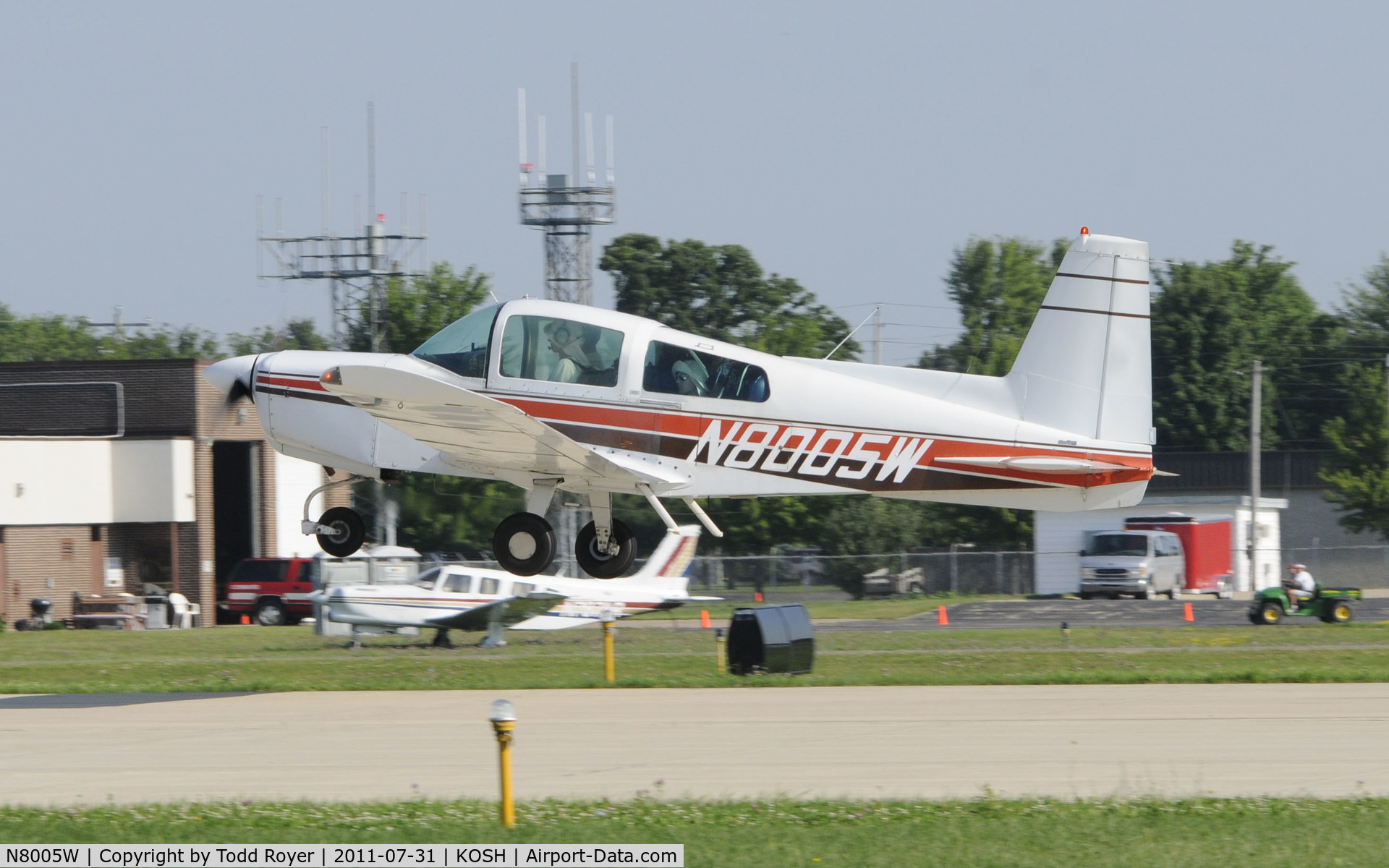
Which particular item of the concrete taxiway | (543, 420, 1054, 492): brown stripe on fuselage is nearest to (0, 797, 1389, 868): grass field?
the concrete taxiway

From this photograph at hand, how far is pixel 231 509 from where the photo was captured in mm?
50219

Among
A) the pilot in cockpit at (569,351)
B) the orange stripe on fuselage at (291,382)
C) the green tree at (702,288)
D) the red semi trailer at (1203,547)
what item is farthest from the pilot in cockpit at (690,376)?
the green tree at (702,288)

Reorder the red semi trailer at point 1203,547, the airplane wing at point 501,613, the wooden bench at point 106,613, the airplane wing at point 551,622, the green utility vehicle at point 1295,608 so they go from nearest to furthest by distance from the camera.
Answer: the airplane wing at point 501,613
the airplane wing at point 551,622
the green utility vehicle at point 1295,608
the wooden bench at point 106,613
the red semi trailer at point 1203,547

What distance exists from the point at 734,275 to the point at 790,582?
105 feet

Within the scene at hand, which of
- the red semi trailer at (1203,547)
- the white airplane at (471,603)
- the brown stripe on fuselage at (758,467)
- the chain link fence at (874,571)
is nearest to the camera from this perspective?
the brown stripe on fuselage at (758,467)

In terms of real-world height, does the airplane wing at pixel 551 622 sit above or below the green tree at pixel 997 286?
below

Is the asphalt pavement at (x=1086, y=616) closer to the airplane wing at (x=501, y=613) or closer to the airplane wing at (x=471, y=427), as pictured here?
the airplane wing at (x=501, y=613)

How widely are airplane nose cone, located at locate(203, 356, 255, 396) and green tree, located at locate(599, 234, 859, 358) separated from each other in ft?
191

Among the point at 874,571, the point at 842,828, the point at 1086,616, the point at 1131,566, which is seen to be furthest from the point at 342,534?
the point at 1131,566

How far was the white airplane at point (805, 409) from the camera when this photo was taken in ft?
45.0

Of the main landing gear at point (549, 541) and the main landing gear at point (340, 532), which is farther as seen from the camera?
the main landing gear at point (340, 532)

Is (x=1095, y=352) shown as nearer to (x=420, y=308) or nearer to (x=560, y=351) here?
(x=560, y=351)

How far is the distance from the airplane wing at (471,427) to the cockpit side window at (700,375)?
83cm

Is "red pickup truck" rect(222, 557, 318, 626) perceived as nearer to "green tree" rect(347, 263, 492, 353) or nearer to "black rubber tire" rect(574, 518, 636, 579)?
Result: "green tree" rect(347, 263, 492, 353)
